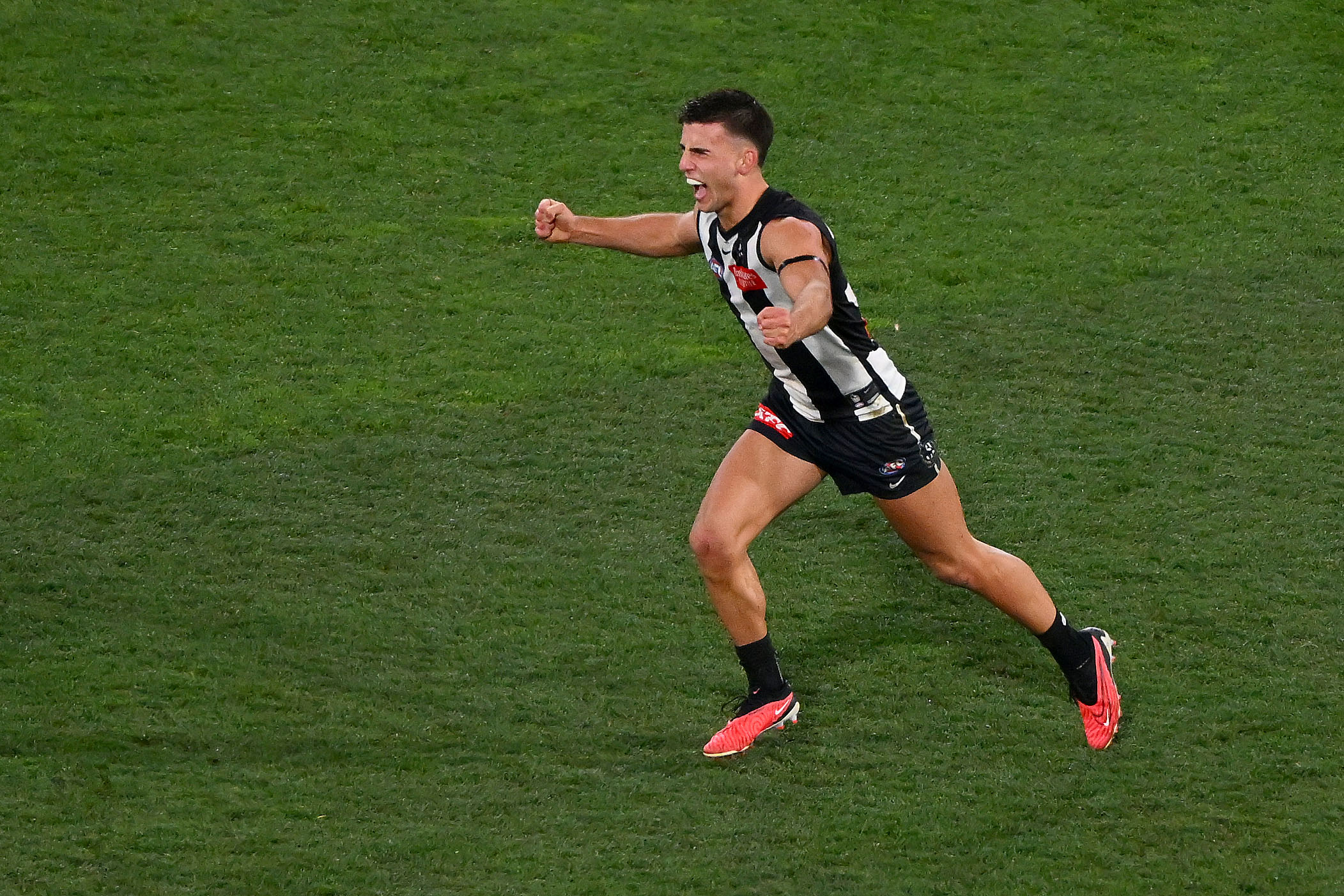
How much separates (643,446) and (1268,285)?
9.06 ft

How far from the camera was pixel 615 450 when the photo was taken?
580 centimetres

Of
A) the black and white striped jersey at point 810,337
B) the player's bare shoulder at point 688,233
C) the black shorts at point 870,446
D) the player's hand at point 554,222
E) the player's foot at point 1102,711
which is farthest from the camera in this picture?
the player's hand at point 554,222

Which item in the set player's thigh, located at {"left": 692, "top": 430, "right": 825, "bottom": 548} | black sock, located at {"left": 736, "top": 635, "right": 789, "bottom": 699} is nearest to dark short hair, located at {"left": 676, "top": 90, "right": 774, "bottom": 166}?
player's thigh, located at {"left": 692, "top": 430, "right": 825, "bottom": 548}

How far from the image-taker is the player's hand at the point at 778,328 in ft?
12.1

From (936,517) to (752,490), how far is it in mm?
498

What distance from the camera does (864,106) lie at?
7973 mm

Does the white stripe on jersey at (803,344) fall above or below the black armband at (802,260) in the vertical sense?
below

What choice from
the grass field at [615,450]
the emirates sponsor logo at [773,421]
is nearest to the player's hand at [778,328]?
the emirates sponsor logo at [773,421]

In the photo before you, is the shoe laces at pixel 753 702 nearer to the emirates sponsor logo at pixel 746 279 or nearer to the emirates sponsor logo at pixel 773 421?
the emirates sponsor logo at pixel 773 421

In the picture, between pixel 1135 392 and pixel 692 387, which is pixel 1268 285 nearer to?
pixel 1135 392

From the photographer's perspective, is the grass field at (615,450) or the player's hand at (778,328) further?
the grass field at (615,450)

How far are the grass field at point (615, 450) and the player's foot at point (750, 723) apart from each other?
0.08 metres

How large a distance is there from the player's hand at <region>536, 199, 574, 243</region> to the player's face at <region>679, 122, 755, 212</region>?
570 mm

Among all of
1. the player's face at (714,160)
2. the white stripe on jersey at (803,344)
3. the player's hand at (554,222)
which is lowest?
the white stripe on jersey at (803,344)
